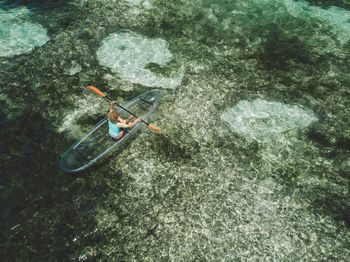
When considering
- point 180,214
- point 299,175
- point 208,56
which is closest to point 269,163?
point 299,175

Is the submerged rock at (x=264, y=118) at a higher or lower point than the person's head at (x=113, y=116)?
lower

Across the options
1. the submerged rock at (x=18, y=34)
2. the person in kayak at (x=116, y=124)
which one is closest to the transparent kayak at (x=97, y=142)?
the person in kayak at (x=116, y=124)

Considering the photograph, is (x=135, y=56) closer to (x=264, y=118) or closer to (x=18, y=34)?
(x=18, y=34)

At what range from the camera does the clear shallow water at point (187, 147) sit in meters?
5.44

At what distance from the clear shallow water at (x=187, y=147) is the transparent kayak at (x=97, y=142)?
272 millimetres

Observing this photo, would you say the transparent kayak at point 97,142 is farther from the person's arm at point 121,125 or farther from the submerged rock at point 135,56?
the submerged rock at point 135,56

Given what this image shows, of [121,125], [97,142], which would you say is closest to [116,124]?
[121,125]

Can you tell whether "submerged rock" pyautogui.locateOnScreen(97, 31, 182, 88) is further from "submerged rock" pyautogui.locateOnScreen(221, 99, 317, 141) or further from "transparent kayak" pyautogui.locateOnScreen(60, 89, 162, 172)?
"submerged rock" pyautogui.locateOnScreen(221, 99, 317, 141)

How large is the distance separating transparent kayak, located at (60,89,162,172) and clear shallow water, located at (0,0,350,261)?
10.7 inches

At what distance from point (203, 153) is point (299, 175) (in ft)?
7.82

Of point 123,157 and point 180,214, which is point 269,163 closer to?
point 180,214

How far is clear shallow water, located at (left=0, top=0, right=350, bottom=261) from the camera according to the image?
5.44m

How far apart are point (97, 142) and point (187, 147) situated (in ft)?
7.71

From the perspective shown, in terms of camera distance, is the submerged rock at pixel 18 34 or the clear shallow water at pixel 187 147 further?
the submerged rock at pixel 18 34
